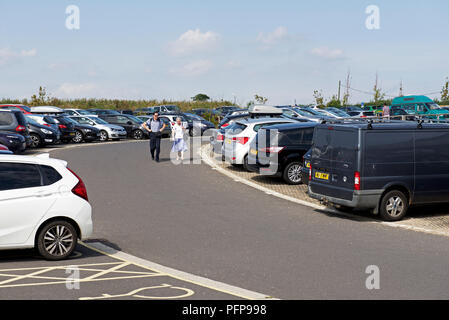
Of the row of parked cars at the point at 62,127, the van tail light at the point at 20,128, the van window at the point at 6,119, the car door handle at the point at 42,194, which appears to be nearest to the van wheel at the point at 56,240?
the car door handle at the point at 42,194

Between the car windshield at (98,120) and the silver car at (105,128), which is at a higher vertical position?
the car windshield at (98,120)

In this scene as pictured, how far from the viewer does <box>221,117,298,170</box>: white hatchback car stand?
822 inches

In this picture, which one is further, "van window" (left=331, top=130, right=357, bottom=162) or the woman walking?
the woman walking

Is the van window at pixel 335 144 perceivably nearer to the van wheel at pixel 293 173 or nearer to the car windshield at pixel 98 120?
the van wheel at pixel 293 173

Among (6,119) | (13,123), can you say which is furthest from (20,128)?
(6,119)

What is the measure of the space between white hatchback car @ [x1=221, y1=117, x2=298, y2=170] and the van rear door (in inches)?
258

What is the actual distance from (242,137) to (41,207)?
12122 mm

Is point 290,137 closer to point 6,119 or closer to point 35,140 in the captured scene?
point 6,119

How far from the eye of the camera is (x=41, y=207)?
9.34m

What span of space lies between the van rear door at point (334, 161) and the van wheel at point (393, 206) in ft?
2.48

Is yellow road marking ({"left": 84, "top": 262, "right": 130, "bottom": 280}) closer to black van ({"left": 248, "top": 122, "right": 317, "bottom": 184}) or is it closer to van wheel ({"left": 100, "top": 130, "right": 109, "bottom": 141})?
black van ({"left": 248, "top": 122, "right": 317, "bottom": 184})

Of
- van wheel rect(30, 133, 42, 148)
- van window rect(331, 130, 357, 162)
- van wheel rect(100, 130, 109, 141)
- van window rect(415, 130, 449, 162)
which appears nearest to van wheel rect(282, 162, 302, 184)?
van window rect(331, 130, 357, 162)

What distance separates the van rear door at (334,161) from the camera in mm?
13188
